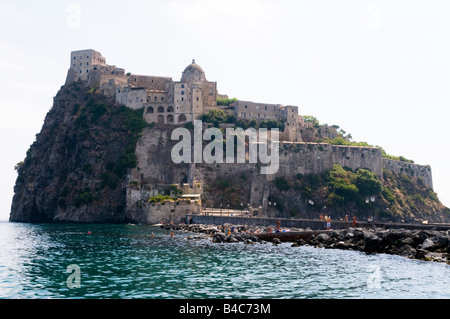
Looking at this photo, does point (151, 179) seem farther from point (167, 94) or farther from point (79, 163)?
point (167, 94)

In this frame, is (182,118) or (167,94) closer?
(182,118)

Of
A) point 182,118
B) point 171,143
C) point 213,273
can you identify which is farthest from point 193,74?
point 213,273

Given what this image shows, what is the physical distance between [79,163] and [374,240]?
66.9 meters

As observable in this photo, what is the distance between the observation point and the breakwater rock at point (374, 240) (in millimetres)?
33812

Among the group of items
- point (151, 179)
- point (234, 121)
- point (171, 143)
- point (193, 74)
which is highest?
point (193, 74)

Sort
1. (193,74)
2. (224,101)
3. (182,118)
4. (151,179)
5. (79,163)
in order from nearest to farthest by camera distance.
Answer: (151,179) < (79,163) < (182,118) < (193,74) < (224,101)

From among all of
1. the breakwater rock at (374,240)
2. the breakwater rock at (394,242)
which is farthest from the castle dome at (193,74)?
the breakwater rock at (394,242)

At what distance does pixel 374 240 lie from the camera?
37438 millimetres

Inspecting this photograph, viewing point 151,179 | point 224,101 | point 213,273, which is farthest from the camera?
point 224,101

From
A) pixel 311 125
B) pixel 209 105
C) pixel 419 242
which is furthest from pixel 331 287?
pixel 311 125

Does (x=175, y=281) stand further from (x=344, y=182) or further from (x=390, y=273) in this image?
(x=344, y=182)

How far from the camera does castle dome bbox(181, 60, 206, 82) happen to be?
329ft

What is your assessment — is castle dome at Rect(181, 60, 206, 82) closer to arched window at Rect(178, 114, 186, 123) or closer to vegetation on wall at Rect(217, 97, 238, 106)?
vegetation on wall at Rect(217, 97, 238, 106)
